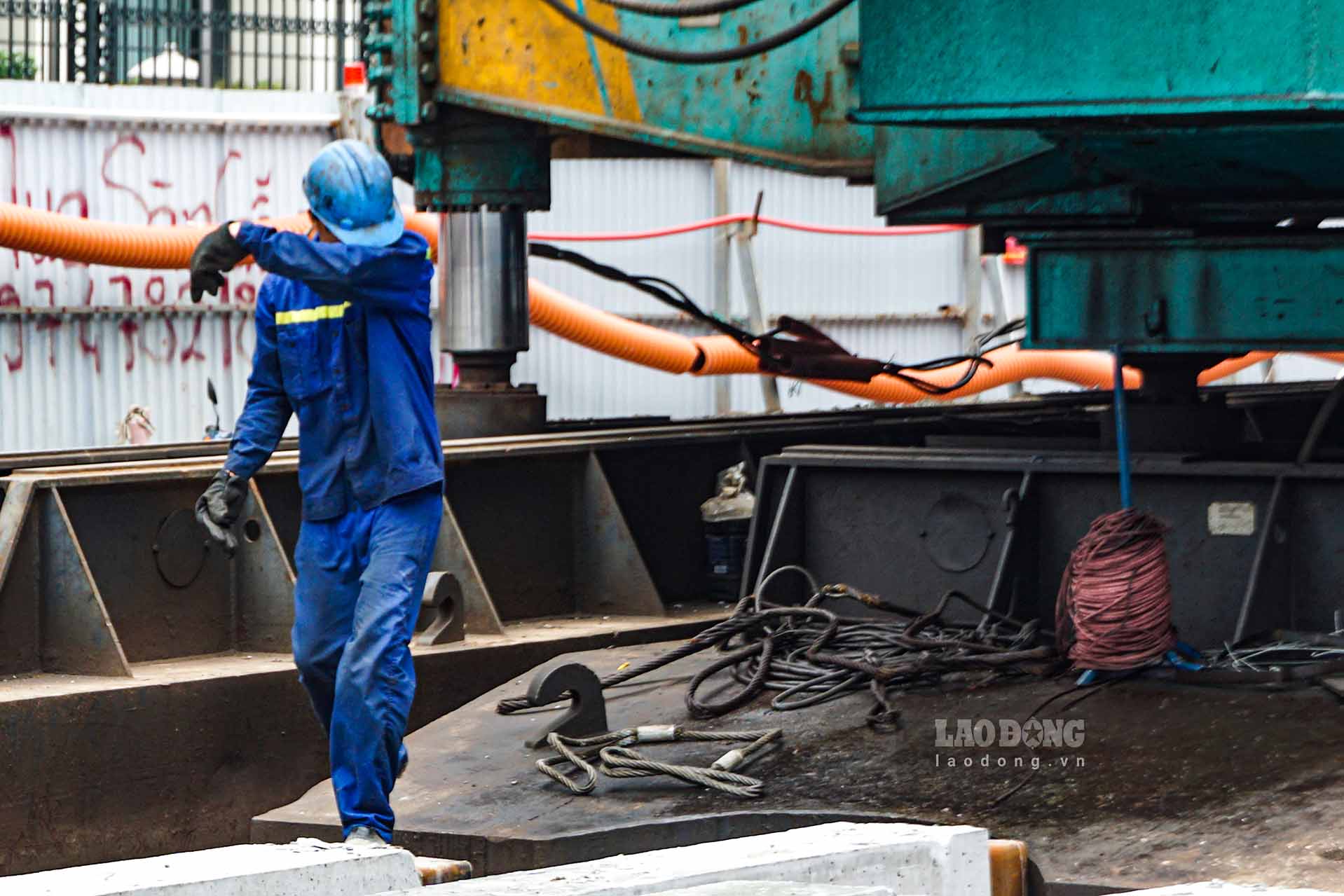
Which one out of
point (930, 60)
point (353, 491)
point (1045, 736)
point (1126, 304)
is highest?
point (930, 60)

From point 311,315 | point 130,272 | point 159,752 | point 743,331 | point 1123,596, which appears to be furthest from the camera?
point 130,272

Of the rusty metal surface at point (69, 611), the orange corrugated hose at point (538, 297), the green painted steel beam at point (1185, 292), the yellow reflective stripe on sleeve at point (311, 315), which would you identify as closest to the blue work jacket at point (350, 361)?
the yellow reflective stripe on sleeve at point (311, 315)

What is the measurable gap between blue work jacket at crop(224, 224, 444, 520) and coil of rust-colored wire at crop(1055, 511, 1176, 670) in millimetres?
1853

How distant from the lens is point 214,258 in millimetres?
5395

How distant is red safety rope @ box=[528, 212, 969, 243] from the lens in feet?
51.4

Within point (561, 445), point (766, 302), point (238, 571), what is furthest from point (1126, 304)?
point (766, 302)

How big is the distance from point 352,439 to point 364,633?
0.53 metres

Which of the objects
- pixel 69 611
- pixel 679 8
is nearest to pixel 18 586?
pixel 69 611

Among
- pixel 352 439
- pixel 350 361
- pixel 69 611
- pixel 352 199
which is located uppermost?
pixel 352 199

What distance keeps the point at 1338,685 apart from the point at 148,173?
34.7ft

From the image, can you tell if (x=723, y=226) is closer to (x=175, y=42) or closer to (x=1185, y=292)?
(x=175, y=42)

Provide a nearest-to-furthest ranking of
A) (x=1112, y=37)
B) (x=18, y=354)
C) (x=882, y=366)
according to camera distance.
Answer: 1. (x=1112, y=37)
2. (x=882, y=366)
3. (x=18, y=354)

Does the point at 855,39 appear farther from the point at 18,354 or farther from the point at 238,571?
Result: the point at 18,354

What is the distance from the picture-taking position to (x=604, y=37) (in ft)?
21.6
